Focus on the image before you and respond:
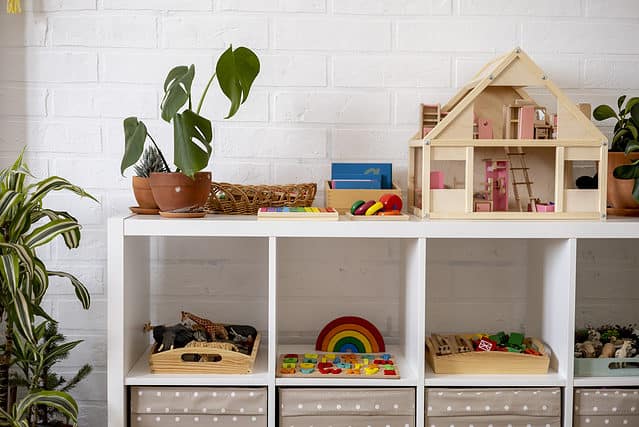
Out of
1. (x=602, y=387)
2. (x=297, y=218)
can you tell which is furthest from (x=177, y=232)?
(x=602, y=387)

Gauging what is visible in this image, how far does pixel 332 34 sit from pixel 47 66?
32.9 inches

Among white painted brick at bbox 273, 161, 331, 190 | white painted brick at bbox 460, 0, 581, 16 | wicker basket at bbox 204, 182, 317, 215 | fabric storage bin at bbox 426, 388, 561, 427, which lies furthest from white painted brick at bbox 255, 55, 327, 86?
fabric storage bin at bbox 426, 388, 561, 427

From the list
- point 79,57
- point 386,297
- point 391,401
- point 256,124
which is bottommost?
point 391,401

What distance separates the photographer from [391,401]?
192 cm

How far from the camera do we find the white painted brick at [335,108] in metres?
2.28

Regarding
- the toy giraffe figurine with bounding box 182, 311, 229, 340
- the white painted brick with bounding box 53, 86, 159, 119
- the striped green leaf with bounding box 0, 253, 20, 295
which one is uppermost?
the white painted brick with bounding box 53, 86, 159, 119

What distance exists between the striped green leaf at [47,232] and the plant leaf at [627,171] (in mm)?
1387

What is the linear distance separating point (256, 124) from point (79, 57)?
0.55 metres

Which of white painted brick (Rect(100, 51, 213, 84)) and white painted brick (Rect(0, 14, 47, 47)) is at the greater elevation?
white painted brick (Rect(0, 14, 47, 47))

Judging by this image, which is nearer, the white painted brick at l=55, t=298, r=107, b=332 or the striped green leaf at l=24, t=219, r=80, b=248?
the striped green leaf at l=24, t=219, r=80, b=248

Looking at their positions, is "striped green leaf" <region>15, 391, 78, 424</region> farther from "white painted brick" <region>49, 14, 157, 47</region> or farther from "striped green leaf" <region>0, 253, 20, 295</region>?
"white painted brick" <region>49, 14, 157, 47</region>

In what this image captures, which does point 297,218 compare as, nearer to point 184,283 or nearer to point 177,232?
point 177,232

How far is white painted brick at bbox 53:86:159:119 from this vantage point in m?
2.26

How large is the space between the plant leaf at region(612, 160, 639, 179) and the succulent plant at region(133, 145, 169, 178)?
1.18m
